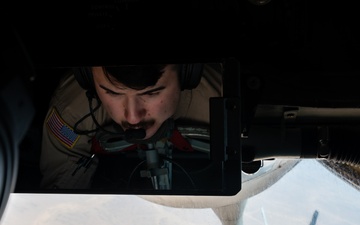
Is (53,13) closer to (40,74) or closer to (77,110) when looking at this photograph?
(40,74)

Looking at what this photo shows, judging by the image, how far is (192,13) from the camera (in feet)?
4.89

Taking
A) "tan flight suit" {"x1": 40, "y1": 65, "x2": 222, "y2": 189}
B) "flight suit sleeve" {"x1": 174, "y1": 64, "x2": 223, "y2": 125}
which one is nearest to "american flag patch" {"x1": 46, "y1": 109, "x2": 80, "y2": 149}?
"tan flight suit" {"x1": 40, "y1": 65, "x2": 222, "y2": 189}

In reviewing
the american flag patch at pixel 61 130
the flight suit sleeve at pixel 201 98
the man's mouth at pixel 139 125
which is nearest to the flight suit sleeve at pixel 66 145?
the american flag patch at pixel 61 130

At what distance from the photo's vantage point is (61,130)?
5.38 feet

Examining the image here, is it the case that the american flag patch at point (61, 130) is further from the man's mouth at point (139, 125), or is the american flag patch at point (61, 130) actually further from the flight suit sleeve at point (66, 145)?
the man's mouth at point (139, 125)

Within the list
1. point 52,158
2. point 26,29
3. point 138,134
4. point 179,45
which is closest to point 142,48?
Result: point 179,45

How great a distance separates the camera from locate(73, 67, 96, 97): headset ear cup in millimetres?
1523

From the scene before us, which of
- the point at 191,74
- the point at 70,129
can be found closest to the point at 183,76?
the point at 191,74

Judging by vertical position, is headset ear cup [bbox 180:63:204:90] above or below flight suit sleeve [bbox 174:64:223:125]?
above

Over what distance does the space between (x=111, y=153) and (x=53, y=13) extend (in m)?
0.47

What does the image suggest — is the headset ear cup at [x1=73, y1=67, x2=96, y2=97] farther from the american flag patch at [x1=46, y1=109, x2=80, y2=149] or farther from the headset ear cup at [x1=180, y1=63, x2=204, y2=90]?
the headset ear cup at [x1=180, y1=63, x2=204, y2=90]

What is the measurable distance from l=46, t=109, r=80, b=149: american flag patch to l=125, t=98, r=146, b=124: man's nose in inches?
7.8

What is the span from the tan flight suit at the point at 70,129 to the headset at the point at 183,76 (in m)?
0.02

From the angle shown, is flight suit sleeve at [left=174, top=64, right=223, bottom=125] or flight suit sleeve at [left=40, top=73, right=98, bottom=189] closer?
flight suit sleeve at [left=174, top=64, right=223, bottom=125]
